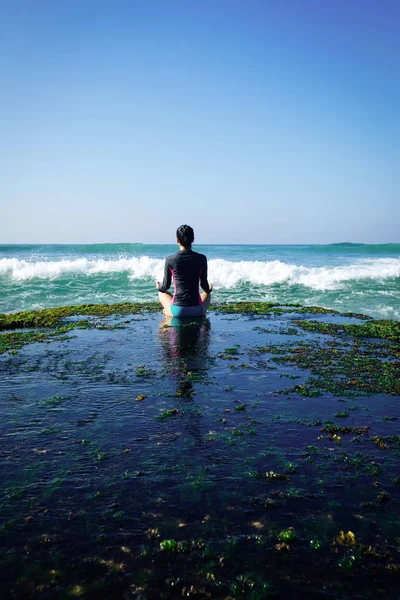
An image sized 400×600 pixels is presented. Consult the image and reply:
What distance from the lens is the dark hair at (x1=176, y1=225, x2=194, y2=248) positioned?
10.6 m

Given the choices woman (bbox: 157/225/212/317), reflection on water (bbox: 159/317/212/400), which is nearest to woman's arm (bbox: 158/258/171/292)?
woman (bbox: 157/225/212/317)

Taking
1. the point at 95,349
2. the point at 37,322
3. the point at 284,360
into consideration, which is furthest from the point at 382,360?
the point at 37,322

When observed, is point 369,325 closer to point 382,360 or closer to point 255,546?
point 382,360

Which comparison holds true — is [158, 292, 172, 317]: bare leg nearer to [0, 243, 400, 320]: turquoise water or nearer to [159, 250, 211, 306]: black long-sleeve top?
[159, 250, 211, 306]: black long-sleeve top

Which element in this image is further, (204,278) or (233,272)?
(233,272)

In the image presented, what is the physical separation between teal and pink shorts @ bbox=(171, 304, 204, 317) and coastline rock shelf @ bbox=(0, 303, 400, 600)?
350cm

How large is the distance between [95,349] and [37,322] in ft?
14.7

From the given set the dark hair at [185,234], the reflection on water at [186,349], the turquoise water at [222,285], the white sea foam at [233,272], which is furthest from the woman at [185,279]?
the white sea foam at [233,272]

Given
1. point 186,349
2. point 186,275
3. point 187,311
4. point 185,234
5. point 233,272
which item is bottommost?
point 186,349

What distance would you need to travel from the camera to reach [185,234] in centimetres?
1065

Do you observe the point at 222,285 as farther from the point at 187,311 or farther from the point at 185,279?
the point at 185,279

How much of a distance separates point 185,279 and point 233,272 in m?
21.8

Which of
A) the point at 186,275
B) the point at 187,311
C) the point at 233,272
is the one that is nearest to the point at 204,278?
the point at 186,275

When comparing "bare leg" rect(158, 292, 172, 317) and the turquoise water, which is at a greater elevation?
"bare leg" rect(158, 292, 172, 317)
